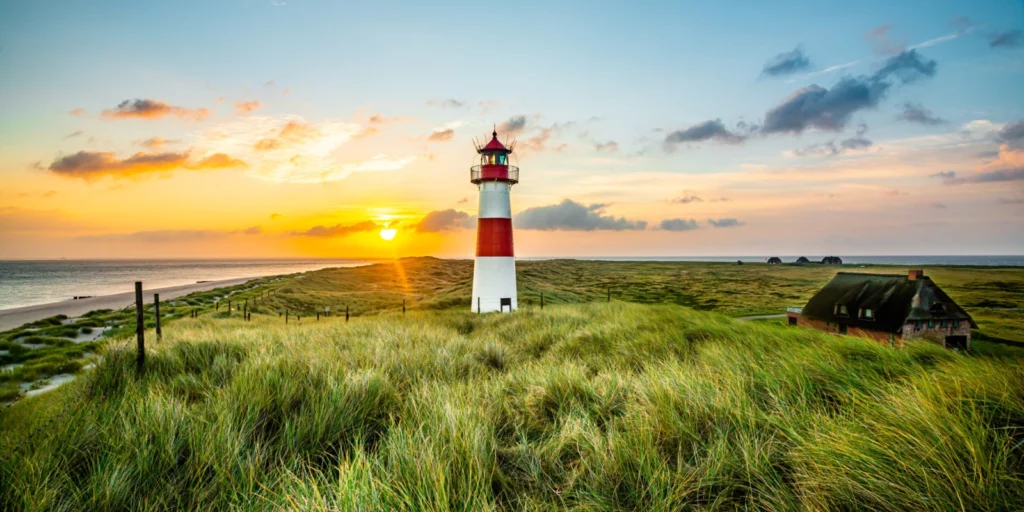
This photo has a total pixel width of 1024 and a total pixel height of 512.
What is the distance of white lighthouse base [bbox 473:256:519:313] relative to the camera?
65.3 ft

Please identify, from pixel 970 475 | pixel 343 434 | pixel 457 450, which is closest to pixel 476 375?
pixel 343 434

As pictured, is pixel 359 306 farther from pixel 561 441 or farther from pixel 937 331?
pixel 937 331

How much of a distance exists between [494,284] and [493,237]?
2.19 meters

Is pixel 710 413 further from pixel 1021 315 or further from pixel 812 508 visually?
pixel 1021 315

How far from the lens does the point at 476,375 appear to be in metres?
6.35

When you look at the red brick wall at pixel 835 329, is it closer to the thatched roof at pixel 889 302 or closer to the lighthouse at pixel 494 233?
the thatched roof at pixel 889 302

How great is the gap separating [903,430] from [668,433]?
151cm

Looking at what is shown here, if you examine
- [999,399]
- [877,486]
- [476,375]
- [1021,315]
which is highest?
[999,399]

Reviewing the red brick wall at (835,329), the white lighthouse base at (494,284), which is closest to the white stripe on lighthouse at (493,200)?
the white lighthouse base at (494,284)

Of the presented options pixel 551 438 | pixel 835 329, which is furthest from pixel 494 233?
pixel 835 329

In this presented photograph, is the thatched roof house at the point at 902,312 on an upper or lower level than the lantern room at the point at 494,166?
lower

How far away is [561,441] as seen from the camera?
11.7 ft

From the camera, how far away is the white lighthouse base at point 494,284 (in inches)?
783

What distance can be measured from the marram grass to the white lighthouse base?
1405 centimetres
